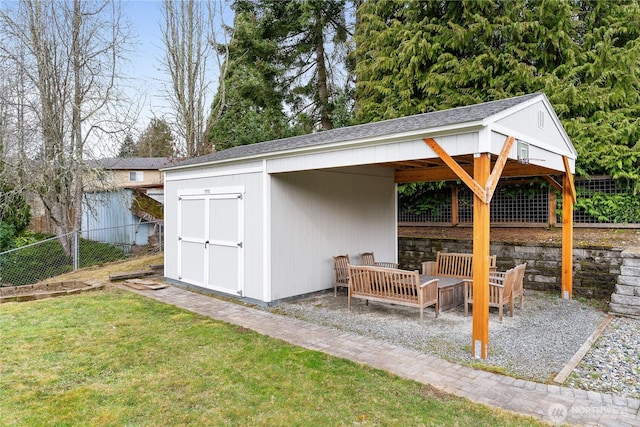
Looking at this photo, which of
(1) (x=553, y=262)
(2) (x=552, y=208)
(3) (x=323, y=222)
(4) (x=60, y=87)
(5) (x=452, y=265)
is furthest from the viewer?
(4) (x=60, y=87)

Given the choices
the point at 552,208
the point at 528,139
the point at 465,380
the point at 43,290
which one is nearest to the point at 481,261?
the point at 465,380

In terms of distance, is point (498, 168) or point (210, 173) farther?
point (210, 173)

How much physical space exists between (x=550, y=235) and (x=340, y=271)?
4.73 meters

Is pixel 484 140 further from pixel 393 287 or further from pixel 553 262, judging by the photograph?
pixel 553 262

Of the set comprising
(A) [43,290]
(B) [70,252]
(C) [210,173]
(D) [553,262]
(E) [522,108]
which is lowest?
(A) [43,290]

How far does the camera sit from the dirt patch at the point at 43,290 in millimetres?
7480

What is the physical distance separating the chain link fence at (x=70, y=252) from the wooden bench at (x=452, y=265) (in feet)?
29.4

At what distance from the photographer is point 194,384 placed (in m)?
3.72

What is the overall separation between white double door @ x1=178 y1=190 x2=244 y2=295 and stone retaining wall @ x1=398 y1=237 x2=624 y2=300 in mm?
4990

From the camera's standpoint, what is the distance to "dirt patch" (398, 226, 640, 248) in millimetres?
7770

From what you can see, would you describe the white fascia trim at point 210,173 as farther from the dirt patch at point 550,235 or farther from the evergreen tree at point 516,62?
the evergreen tree at point 516,62

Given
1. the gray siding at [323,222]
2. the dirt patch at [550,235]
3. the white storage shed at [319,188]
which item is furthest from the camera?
the dirt patch at [550,235]

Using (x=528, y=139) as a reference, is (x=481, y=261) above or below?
below

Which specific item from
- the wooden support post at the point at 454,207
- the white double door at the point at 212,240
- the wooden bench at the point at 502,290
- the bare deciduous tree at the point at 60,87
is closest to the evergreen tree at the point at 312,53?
the bare deciduous tree at the point at 60,87
